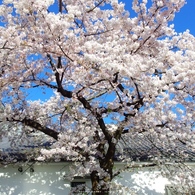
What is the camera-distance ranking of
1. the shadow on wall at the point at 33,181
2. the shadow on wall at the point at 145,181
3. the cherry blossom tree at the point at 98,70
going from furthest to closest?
1. the shadow on wall at the point at 145,181
2. the shadow on wall at the point at 33,181
3. the cherry blossom tree at the point at 98,70

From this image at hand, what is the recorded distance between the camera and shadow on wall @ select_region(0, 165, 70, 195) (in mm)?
8219

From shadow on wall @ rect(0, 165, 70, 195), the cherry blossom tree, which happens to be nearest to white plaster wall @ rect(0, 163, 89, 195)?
shadow on wall @ rect(0, 165, 70, 195)

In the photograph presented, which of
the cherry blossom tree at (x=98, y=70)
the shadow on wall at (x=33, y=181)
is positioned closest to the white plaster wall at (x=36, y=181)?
the shadow on wall at (x=33, y=181)

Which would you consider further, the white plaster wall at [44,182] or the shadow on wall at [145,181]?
the shadow on wall at [145,181]

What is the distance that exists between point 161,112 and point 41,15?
3268mm

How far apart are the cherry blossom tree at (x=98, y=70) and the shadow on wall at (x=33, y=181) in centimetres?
153

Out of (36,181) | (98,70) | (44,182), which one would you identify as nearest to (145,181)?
(44,182)

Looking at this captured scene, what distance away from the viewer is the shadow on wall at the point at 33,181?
8219 millimetres

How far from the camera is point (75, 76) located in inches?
216

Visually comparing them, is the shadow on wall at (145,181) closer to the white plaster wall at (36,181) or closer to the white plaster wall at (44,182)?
the white plaster wall at (44,182)

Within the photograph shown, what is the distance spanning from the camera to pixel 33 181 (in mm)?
8312

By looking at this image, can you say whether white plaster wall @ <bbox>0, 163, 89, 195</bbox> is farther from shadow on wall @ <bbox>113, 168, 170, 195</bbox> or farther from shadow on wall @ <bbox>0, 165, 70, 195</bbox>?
shadow on wall @ <bbox>113, 168, 170, 195</bbox>

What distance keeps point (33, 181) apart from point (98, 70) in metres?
4.69

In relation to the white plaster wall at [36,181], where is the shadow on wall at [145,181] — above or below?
below
